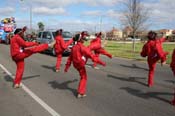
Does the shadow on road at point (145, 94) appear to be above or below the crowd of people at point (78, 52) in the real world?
below

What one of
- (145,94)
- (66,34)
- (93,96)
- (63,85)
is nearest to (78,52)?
(93,96)

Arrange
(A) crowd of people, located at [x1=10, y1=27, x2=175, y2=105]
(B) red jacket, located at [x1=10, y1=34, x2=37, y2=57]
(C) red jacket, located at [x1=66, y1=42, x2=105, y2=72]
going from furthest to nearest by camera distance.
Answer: (B) red jacket, located at [x1=10, y1=34, x2=37, y2=57]
(A) crowd of people, located at [x1=10, y1=27, x2=175, y2=105]
(C) red jacket, located at [x1=66, y1=42, x2=105, y2=72]

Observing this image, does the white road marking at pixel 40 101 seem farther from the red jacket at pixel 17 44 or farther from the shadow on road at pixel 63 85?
the red jacket at pixel 17 44

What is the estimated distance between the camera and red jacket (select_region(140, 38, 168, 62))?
32.5 feet

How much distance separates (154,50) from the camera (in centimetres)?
1021

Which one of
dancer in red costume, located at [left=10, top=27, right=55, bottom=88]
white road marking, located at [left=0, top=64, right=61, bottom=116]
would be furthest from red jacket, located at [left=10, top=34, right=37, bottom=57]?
white road marking, located at [left=0, top=64, right=61, bottom=116]

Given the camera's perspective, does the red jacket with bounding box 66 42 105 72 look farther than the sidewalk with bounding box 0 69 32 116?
Yes

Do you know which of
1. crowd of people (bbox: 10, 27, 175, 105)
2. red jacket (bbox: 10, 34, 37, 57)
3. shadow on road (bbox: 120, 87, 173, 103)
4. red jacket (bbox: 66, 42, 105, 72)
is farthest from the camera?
red jacket (bbox: 10, 34, 37, 57)

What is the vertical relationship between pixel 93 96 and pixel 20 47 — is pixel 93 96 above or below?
below

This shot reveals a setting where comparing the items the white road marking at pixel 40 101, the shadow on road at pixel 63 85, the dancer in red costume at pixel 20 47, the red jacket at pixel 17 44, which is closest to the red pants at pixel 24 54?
the dancer in red costume at pixel 20 47

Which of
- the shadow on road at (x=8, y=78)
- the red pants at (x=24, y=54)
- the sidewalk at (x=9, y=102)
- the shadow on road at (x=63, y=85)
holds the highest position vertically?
the red pants at (x=24, y=54)

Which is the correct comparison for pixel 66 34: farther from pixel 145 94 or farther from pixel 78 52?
pixel 78 52

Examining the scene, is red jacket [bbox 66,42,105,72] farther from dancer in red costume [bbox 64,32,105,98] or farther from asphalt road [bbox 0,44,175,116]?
asphalt road [bbox 0,44,175,116]

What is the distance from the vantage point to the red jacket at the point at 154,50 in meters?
9.90
